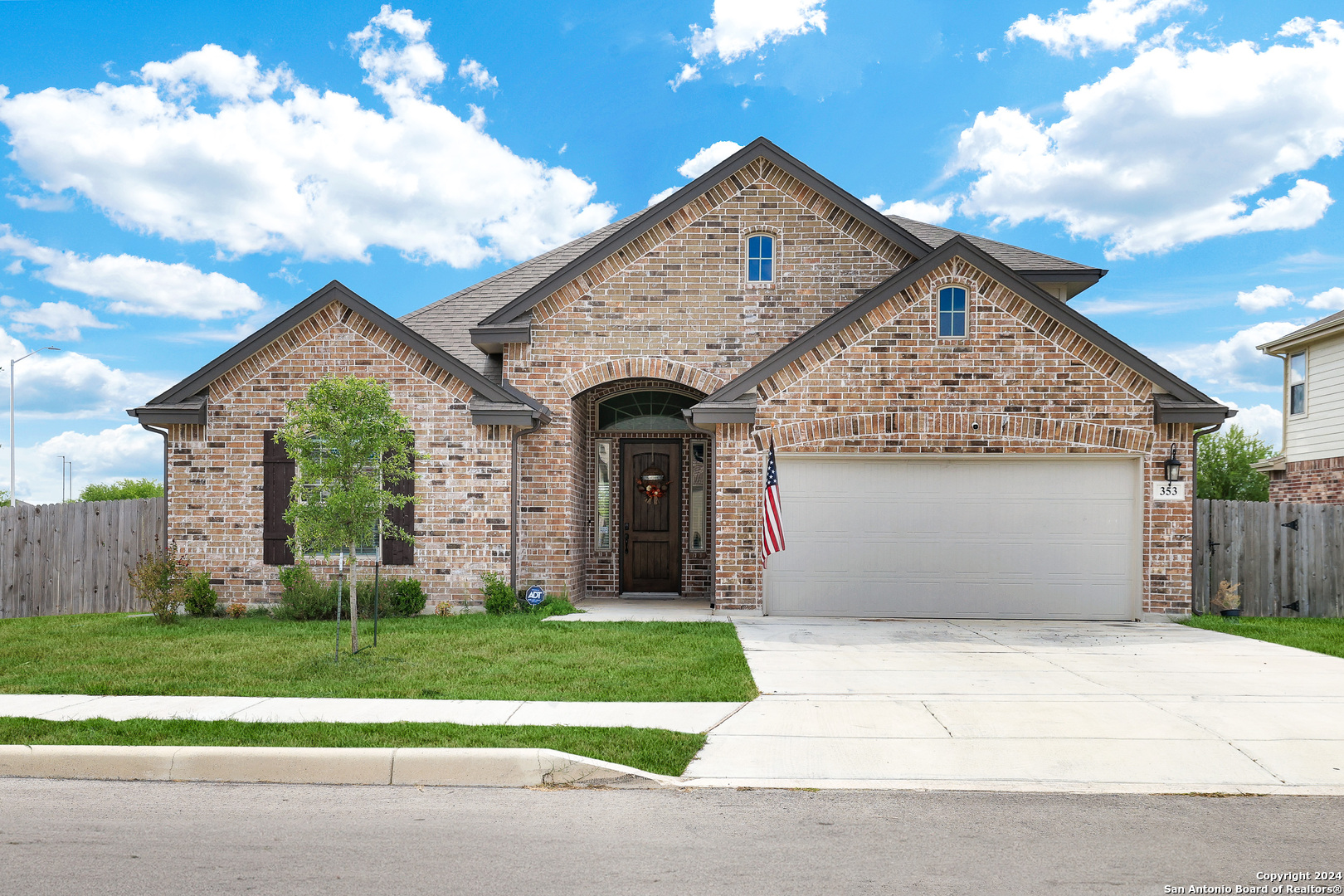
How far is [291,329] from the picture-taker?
15109mm

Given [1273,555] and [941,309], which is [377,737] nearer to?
[941,309]

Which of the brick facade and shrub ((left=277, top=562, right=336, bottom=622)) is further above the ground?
the brick facade

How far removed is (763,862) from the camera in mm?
4840

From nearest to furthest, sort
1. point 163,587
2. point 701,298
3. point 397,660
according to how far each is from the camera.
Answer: point 397,660
point 163,587
point 701,298

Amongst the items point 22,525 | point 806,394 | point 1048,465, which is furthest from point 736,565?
point 22,525

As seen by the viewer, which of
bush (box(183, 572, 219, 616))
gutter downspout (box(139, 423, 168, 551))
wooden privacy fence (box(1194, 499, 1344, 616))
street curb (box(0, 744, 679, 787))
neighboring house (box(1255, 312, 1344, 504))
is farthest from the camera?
neighboring house (box(1255, 312, 1344, 504))

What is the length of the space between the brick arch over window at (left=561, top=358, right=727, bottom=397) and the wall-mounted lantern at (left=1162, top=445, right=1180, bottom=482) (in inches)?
273

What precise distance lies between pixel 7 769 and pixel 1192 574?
51.2ft

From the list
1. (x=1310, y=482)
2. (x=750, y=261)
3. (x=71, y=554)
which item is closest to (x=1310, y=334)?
(x=1310, y=482)

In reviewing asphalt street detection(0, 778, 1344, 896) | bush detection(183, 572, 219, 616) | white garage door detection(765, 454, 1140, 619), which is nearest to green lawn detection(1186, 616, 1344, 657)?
white garage door detection(765, 454, 1140, 619)

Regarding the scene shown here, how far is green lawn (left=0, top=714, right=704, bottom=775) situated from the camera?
260 inches

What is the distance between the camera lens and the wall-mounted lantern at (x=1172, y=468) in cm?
1456

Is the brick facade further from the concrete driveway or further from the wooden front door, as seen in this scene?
the concrete driveway

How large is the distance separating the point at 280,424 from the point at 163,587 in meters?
2.91
